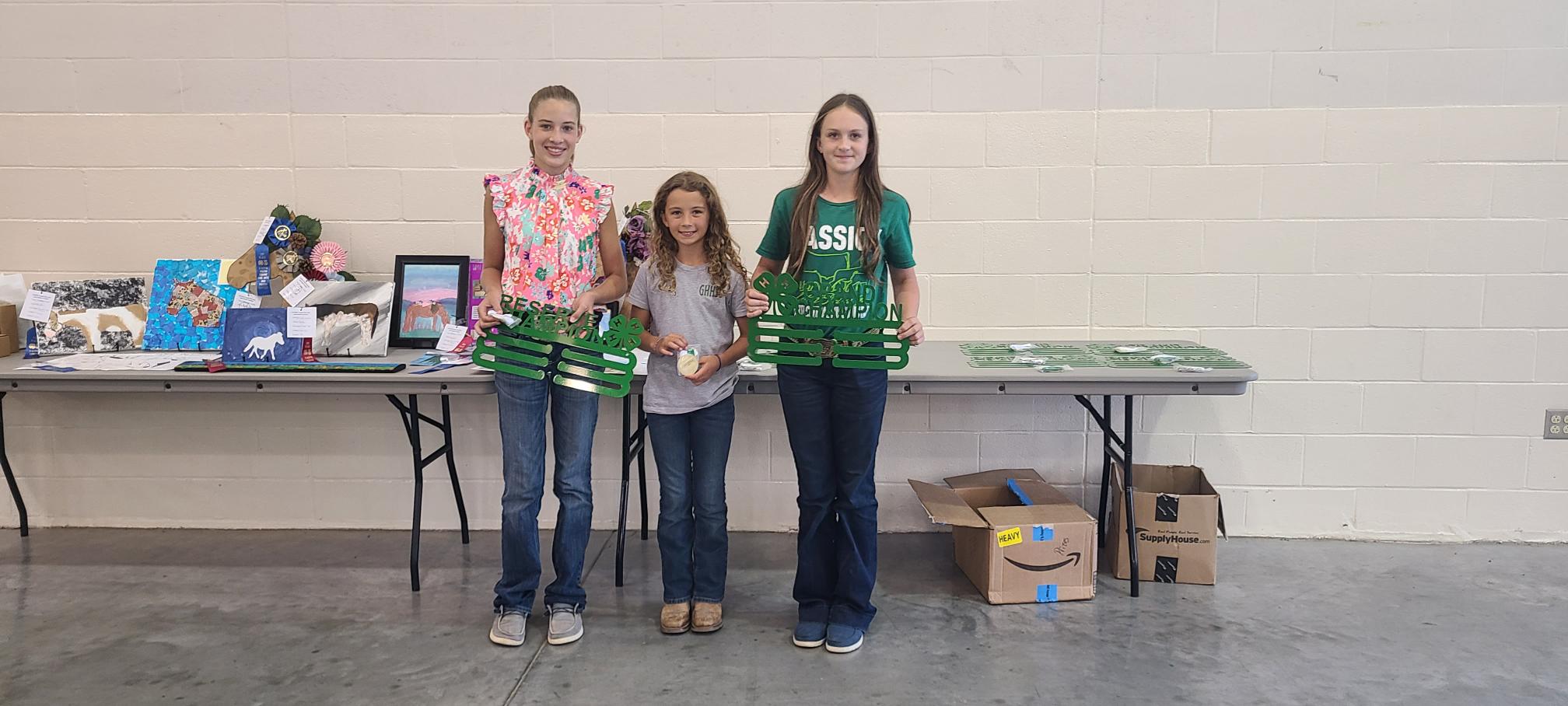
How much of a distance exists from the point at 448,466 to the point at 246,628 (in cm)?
88

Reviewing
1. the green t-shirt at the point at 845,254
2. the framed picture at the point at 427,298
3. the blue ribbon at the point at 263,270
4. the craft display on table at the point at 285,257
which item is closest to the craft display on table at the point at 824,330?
Result: the green t-shirt at the point at 845,254

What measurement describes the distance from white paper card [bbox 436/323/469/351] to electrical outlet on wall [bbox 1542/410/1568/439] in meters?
3.71

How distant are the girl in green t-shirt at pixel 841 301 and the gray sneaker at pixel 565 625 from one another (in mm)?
607

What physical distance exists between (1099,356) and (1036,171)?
723 millimetres

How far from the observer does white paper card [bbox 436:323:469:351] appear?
340 cm

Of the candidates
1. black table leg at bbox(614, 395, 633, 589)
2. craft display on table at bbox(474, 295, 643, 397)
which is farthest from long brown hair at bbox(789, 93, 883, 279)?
black table leg at bbox(614, 395, 633, 589)

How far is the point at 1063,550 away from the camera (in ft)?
10.0

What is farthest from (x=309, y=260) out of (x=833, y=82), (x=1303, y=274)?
(x=1303, y=274)

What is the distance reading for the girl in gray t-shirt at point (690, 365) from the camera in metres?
2.67

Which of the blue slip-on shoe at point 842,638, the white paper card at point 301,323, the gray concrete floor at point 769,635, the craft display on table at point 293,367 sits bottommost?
the gray concrete floor at point 769,635

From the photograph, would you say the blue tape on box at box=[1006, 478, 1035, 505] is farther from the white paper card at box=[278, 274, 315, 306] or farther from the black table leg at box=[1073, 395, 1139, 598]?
the white paper card at box=[278, 274, 315, 306]

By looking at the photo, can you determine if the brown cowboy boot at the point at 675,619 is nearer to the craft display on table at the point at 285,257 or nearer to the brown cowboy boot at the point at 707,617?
the brown cowboy boot at the point at 707,617

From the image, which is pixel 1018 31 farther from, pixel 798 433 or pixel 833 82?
pixel 798 433

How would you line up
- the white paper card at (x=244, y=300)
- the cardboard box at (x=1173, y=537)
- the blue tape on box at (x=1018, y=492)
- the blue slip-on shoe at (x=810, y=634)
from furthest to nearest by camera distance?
the white paper card at (x=244, y=300) → the blue tape on box at (x=1018, y=492) → the cardboard box at (x=1173, y=537) → the blue slip-on shoe at (x=810, y=634)
